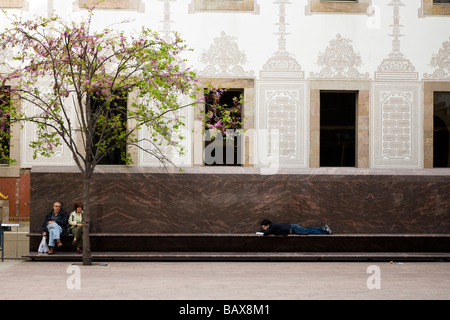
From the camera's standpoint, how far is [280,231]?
18.8 m

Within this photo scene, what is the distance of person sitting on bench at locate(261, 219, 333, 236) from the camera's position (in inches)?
738

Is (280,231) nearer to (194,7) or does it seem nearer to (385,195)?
(385,195)

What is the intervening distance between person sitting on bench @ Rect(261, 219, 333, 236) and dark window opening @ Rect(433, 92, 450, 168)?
3521 mm

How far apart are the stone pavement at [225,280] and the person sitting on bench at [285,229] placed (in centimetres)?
101

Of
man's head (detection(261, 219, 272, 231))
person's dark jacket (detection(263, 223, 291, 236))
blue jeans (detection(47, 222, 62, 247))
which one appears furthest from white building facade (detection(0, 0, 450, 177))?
blue jeans (detection(47, 222, 62, 247))

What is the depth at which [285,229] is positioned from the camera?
18781 millimetres

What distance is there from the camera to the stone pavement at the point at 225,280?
12156 millimetres

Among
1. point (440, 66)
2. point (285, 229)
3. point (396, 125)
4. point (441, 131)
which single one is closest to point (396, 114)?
point (396, 125)

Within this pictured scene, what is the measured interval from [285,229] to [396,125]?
156 inches

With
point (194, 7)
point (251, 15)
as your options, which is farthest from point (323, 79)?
point (194, 7)

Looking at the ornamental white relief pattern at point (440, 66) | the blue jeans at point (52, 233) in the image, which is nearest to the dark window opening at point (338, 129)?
the ornamental white relief pattern at point (440, 66)

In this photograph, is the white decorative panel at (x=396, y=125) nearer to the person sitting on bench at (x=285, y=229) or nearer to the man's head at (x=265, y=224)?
the person sitting on bench at (x=285, y=229)

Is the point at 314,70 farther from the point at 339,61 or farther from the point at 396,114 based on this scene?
the point at 396,114
